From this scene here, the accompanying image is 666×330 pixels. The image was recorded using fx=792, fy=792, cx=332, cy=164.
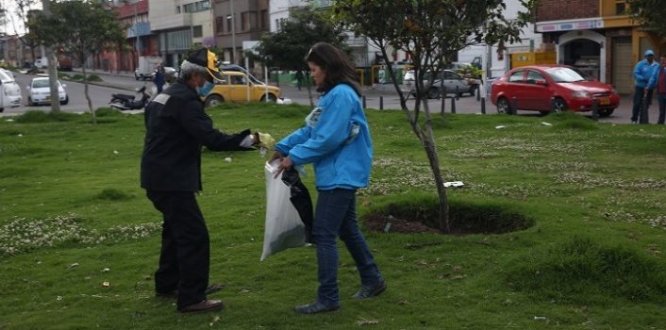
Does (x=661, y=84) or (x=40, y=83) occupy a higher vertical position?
(x=40, y=83)

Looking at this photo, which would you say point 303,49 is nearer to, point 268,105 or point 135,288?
point 268,105

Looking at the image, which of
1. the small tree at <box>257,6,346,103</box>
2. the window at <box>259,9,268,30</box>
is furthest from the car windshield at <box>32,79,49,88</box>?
the window at <box>259,9,268,30</box>

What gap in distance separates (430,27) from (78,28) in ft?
59.1

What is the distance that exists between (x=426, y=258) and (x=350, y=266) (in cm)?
63

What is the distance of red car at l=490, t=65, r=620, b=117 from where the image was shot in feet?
70.6

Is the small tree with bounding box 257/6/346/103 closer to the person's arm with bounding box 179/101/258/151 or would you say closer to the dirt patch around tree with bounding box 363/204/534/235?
the dirt patch around tree with bounding box 363/204/534/235

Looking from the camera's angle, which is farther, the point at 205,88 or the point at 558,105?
the point at 558,105

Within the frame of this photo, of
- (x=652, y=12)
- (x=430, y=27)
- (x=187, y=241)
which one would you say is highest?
(x=652, y=12)

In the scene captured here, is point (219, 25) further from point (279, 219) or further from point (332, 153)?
point (332, 153)

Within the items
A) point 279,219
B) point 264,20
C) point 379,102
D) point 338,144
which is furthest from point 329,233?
point 264,20

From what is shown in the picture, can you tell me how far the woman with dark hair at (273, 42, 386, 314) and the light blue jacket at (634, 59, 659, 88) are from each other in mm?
14965

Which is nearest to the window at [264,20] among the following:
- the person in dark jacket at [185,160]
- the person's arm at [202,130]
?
the person in dark jacket at [185,160]

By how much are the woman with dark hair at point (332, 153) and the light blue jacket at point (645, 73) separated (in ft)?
49.1

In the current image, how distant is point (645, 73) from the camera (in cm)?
1848
